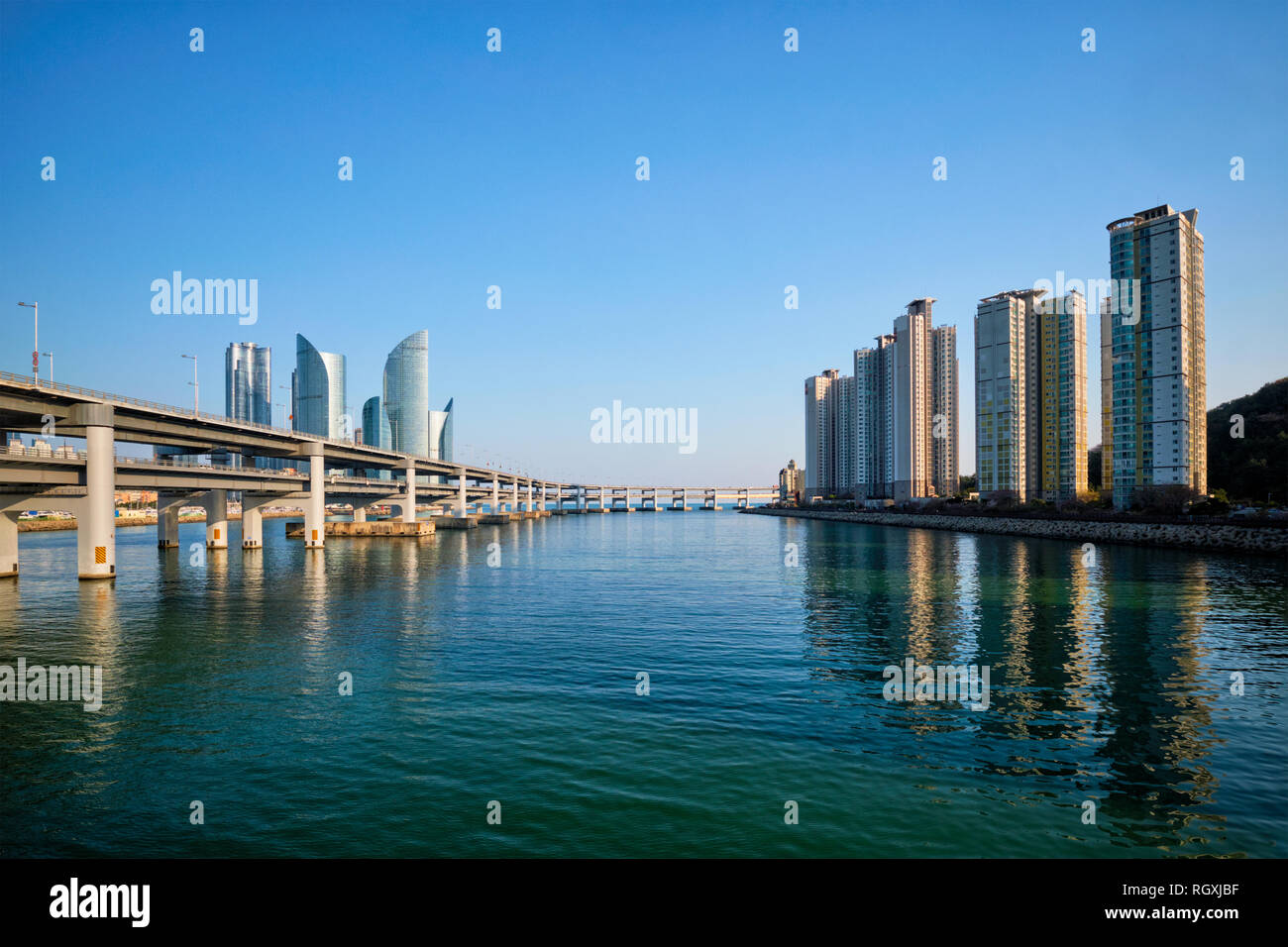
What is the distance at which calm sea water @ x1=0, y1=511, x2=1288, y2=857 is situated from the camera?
13.3 metres

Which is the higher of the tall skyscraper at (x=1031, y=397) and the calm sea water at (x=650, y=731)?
the tall skyscraper at (x=1031, y=397)

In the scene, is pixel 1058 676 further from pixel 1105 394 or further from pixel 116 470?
pixel 1105 394

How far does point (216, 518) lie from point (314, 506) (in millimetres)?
11986

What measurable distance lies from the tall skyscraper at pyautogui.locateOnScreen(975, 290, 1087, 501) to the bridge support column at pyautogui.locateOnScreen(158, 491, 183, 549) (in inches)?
6075

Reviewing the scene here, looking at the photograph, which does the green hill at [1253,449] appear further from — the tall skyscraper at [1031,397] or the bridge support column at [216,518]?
the bridge support column at [216,518]

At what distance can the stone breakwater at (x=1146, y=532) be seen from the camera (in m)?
71.1

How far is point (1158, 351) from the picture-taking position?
107 meters

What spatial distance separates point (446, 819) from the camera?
1378cm

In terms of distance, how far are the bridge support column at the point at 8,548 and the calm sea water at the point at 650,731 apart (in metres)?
13.6

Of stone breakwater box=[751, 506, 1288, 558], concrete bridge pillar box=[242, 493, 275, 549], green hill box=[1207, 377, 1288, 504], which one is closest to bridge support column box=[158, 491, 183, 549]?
concrete bridge pillar box=[242, 493, 275, 549]

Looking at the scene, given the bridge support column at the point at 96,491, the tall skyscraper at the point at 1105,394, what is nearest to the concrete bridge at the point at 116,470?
the bridge support column at the point at 96,491

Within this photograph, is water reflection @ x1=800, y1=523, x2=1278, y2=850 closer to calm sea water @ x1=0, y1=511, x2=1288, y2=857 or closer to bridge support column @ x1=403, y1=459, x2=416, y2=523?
calm sea water @ x1=0, y1=511, x2=1288, y2=857
